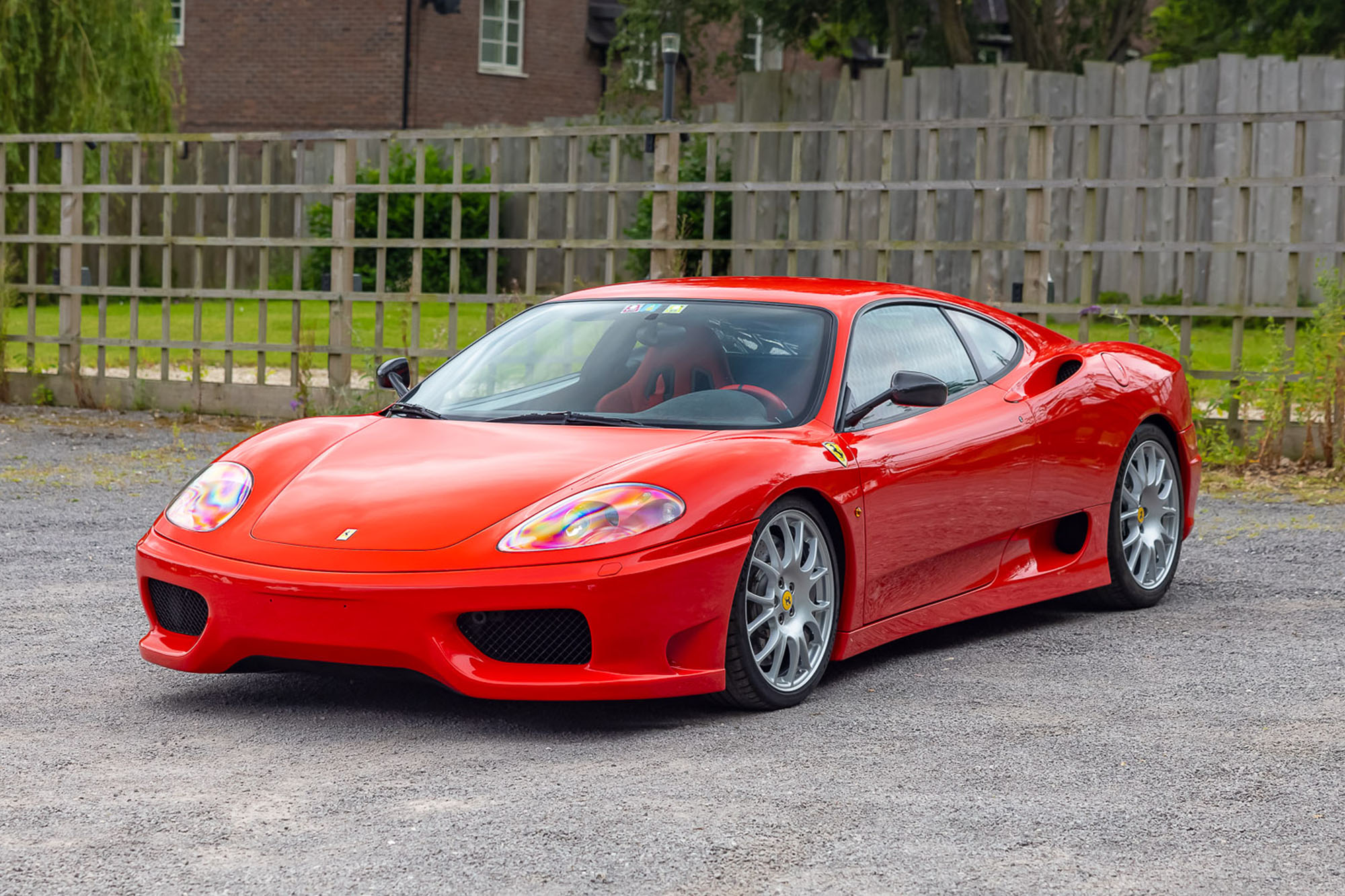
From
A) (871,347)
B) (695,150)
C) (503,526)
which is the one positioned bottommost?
(503,526)

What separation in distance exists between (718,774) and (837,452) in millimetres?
1263

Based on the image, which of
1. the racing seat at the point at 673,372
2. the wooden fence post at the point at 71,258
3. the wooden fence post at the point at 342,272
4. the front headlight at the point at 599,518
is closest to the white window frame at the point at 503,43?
the wooden fence post at the point at 71,258

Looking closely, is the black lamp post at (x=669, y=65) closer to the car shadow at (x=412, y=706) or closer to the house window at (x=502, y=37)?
the car shadow at (x=412, y=706)

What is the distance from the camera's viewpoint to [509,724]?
456 cm

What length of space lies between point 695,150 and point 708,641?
17.5 meters

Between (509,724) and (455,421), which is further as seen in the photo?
(455,421)

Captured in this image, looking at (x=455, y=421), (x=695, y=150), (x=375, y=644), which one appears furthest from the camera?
(x=695, y=150)

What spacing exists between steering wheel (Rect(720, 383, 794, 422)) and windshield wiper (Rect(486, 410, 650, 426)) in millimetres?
372

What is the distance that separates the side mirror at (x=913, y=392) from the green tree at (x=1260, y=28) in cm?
1795

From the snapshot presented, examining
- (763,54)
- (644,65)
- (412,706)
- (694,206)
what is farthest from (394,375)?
(763,54)

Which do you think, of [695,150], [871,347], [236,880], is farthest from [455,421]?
[695,150]

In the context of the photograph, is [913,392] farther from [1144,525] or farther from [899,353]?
[1144,525]

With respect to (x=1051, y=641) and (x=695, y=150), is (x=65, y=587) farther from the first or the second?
(x=695, y=150)

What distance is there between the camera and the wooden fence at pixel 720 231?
10.5m
